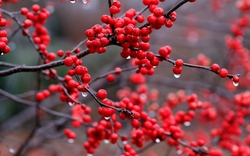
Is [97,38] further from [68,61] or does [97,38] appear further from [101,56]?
[101,56]

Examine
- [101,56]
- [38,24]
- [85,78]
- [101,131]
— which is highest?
[38,24]

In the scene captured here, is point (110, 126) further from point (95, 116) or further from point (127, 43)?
point (95, 116)

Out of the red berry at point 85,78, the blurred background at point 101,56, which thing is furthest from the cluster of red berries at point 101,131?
the blurred background at point 101,56

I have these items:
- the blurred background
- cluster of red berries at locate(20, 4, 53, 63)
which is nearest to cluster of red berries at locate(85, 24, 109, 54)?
cluster of red berries at locate(20, 4, 53, 63)

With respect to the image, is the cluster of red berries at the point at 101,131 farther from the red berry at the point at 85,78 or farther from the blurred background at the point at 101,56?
the blurred background at the point at 101,56

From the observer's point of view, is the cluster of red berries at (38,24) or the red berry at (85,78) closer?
the red berry at (85,78)

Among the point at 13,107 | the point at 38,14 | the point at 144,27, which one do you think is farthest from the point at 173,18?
the point at 13,107

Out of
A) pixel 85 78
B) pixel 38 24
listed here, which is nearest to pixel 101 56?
pixel 38 24

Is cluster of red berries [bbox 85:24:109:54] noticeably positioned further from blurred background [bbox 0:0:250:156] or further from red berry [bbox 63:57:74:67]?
blurred background [bbox 0:0:250:156]

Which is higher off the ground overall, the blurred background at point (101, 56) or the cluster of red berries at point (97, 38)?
the cluster of red berries at point (97, 38)
